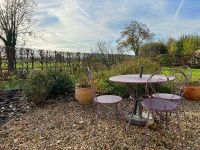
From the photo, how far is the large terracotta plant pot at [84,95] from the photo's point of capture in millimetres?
5488

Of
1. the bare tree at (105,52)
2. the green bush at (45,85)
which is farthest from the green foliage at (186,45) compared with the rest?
the green bush at (45,85)

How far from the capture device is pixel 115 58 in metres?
13.5

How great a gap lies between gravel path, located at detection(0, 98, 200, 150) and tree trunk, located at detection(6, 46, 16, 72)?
21.2 ft

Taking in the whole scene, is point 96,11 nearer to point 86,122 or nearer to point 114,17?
point 114,17

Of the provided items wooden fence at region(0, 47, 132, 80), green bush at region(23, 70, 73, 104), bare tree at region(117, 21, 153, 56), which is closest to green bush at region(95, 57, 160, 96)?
green bush at region(23, 70, 73, 104)

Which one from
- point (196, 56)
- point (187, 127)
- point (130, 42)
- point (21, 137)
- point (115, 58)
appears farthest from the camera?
point (130, 42)

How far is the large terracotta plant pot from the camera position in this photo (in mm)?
5488

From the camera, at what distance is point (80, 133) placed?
3.89 meters

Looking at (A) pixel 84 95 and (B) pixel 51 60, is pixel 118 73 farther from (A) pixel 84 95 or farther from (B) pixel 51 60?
(B) pixel 51 60

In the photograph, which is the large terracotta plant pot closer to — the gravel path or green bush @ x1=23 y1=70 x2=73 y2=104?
the gravel path

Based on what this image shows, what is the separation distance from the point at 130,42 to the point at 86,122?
805 inches

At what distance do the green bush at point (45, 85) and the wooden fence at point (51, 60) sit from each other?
13.2 feet

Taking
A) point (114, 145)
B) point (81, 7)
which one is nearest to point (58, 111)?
point (114, 145)

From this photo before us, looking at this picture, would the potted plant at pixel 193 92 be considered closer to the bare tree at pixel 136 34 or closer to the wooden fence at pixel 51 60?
the wooden fence at pixel 51 60
